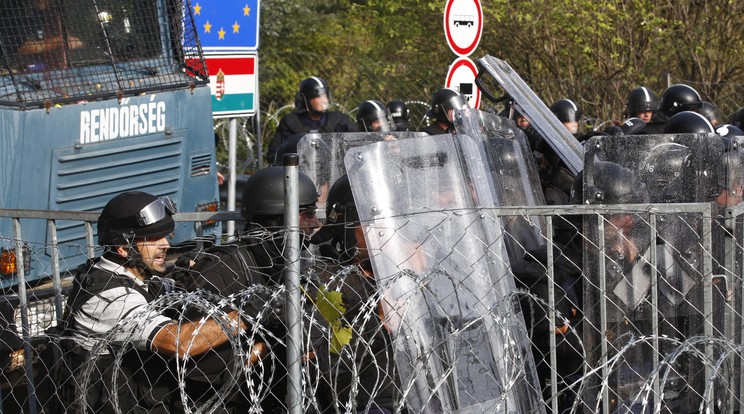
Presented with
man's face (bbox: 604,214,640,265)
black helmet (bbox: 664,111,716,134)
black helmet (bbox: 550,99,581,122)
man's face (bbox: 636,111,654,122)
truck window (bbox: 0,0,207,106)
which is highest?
truck window (bbox: 0,0,207,106)

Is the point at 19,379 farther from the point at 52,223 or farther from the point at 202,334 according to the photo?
the point at 202,334

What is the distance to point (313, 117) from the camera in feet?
30.3

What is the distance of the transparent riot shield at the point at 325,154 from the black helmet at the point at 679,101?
145 inches

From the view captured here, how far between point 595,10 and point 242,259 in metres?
11.8

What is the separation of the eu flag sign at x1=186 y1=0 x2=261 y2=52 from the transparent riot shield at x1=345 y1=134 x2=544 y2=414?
16.3 feet

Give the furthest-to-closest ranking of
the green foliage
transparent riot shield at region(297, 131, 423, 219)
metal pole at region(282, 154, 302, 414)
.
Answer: transparent riot shield at region(297, 131, 423, 219)
the green foliage
metal pole at region(282, 154, 302, 414)

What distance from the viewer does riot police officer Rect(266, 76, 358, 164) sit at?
911 centimetres

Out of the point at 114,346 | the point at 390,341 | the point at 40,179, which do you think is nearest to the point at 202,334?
the point at 114,346

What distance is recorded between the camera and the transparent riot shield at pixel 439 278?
12.2 feet

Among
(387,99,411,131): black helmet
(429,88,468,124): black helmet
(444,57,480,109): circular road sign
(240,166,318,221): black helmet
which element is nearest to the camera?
(240,166,318,221): black helmet

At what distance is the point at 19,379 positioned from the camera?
485 centimetres

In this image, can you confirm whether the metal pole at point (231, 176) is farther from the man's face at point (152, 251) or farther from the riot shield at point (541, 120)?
the man's face at point (152, 251)

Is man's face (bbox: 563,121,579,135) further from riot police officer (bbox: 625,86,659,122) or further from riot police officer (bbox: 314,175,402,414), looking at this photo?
riot police officer (bbox: 314,175,402,414)

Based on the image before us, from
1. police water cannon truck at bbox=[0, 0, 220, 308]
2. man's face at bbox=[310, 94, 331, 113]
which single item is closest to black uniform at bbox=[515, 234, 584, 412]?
police water cannon truck at bbox=[0, 0, 220, 308]
